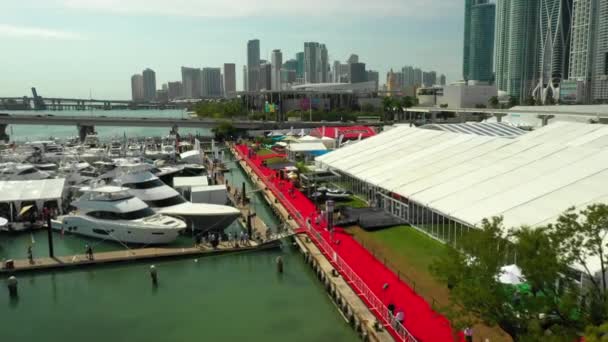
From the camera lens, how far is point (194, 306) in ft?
72.5

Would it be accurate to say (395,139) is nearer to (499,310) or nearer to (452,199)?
(452,199)

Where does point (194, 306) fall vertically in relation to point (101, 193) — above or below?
below

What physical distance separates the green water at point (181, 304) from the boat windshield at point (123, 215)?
9.24 ft

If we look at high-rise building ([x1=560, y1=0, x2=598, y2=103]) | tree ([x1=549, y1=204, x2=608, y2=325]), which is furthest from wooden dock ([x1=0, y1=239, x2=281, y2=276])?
high-rise building ([x1=560, y1=0, x2=598, y2=103])

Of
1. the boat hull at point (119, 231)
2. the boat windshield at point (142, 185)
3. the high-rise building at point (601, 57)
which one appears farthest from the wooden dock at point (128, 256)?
the high-rise building at point (601, 57)

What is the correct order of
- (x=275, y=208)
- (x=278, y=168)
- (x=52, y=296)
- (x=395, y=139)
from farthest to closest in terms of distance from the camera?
(x=278, y=168) < (x=395, y=139) < (x=275, y=208) < (x=52, y=296)

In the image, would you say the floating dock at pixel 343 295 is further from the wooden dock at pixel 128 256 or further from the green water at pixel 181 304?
the wooden dock at pixel 128 256

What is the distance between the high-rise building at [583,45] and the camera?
175375 millimetres

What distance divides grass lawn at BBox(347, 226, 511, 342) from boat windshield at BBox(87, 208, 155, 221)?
41.0 ft

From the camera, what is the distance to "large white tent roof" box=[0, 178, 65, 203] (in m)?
34.2

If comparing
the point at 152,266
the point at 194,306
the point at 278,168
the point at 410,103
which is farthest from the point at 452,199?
the point at 410,103

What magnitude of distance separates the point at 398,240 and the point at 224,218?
1121 centimetres

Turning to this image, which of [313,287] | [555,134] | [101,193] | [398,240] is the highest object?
[555,134]

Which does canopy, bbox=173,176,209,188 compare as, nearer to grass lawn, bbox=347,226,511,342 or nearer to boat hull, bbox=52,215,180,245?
boat hull, bbox=52,215,180,245
